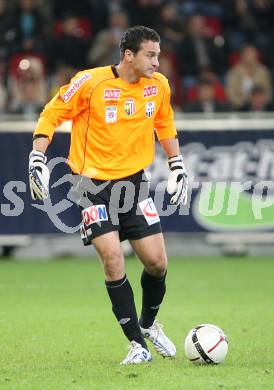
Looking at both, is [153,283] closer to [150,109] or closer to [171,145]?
[171,145]

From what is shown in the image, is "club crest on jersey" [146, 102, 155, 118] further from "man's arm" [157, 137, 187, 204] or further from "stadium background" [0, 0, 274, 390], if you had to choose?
"stadium background" [0, 0, 274, 390]

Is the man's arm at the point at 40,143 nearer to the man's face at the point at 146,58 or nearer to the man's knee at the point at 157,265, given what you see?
the man's face at the point at 146,58

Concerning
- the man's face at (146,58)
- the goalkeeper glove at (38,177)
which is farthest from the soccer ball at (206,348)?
the man's face at (146,58)

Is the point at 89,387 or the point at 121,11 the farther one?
the point at 121,11

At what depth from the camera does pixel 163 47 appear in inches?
745

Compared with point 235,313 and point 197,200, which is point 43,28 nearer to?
point 197,200

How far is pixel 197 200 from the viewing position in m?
16.0

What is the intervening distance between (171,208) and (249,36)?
547cm

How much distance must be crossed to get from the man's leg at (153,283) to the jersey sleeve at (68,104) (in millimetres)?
1050

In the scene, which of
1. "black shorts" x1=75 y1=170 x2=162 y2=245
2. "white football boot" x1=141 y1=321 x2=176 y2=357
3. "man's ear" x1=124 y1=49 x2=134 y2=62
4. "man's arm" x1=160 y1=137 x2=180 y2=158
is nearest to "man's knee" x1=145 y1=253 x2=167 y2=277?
"black shorts" x1=75 y1=170 x2=162 y2=245

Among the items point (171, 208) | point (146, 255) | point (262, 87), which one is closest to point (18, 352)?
A: point (146, 255)

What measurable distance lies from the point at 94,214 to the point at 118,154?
Result: 1.66ft

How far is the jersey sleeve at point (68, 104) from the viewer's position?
807 cm

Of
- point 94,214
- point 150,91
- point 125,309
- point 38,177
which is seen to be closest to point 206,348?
point 125,309
